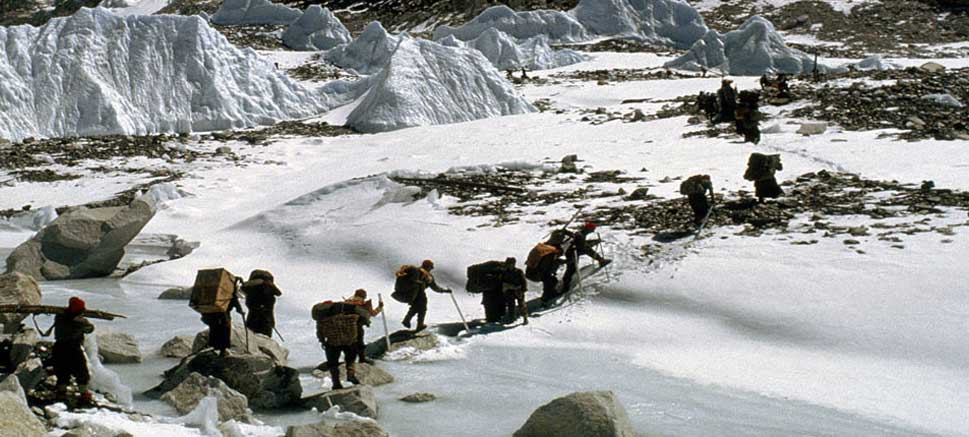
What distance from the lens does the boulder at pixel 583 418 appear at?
25.7 feet

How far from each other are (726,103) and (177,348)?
1465 cm

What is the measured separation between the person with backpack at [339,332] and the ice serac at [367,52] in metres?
30.2

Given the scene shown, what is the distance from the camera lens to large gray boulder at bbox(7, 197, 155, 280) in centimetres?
1627

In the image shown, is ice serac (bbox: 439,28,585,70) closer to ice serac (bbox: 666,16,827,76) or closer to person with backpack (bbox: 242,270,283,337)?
ice serac (bbox: 666,16,827,76)

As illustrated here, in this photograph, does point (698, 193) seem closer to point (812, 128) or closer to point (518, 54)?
point (812, 128)

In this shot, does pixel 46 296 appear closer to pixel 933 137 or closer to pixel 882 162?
pixel 882 162

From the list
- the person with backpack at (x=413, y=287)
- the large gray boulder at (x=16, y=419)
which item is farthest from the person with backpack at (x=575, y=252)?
the large gray boulder at (x=16, y=419)

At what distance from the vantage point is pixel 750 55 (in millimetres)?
37594

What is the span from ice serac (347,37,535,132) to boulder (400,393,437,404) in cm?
1774

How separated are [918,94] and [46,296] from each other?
18.7m

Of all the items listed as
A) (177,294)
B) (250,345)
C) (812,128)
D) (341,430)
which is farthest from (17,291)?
(812,128)

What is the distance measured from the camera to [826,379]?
1020cm

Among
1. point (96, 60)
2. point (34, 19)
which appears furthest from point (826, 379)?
point (34, 19)

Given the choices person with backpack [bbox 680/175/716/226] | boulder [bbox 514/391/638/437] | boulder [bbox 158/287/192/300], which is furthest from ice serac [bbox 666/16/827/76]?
boulder [bbox 514/391/638/437]
